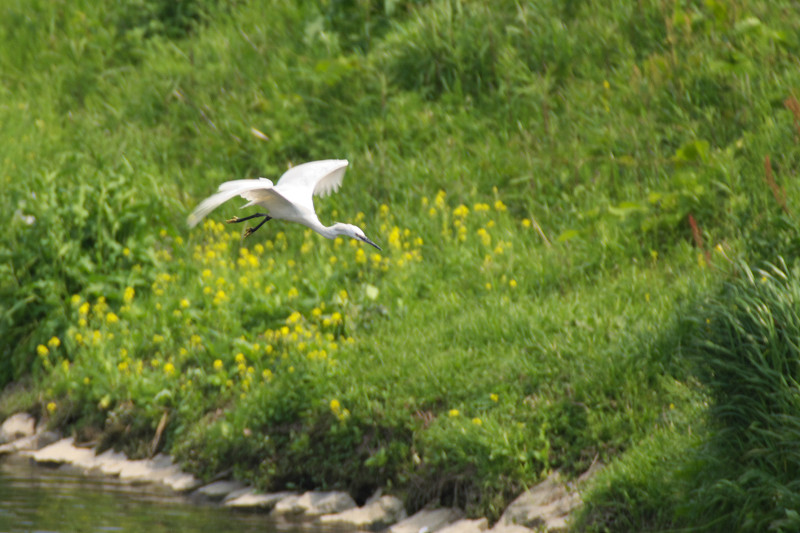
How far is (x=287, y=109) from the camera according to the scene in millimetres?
11219

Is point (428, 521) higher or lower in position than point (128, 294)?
lower

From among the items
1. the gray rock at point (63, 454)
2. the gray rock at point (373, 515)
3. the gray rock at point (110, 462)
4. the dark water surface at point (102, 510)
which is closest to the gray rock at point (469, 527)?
the gray rock at point (373, 515)

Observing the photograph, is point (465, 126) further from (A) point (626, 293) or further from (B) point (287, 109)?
(A) point (626, 293)

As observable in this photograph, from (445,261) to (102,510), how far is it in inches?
134

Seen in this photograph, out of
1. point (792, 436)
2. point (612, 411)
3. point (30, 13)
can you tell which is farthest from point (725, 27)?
point (30, 13)

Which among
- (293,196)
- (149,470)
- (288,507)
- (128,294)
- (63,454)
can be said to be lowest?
(288,507)

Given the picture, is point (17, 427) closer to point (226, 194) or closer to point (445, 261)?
point (445, 261)

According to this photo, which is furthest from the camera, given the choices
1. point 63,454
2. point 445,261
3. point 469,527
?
point 445,261

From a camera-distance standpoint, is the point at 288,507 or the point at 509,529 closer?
the point at 509,529

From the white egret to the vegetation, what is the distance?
3.90ft

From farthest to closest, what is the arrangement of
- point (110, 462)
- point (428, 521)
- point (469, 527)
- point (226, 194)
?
1. point (110, 462)
2. point (428, 521)
3. point (469, 527)
4. point (226, 194)

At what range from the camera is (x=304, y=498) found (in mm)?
6941

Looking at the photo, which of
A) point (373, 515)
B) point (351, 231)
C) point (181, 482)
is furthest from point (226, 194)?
point (181, 482)

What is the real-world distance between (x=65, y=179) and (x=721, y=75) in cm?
651
